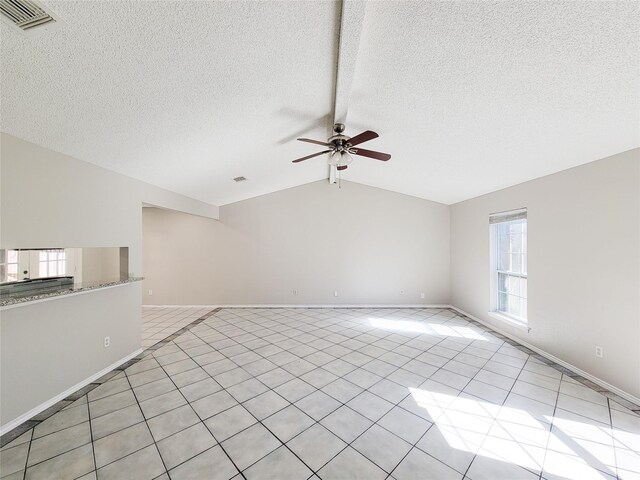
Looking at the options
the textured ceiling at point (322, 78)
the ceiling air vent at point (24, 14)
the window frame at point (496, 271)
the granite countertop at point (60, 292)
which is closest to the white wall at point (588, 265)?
the window frame at point (496, 271)

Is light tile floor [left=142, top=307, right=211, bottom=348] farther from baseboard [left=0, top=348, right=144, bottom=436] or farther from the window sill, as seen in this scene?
the window sill

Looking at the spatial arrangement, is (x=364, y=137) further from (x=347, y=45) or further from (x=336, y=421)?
(x=336, y=421)

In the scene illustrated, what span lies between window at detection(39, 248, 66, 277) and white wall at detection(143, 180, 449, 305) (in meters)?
3.42

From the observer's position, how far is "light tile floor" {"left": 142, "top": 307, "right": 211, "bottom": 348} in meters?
4.04

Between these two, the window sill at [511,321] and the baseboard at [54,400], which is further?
the window sill at [511,321]

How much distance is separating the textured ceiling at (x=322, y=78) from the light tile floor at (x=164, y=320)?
104 inches

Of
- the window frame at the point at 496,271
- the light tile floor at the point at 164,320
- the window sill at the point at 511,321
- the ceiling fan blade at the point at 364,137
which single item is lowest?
the light tile floor at the point at 164,320

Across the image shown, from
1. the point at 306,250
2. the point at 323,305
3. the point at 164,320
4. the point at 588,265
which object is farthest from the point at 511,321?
the point at 164,320

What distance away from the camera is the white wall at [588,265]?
2.35 metres

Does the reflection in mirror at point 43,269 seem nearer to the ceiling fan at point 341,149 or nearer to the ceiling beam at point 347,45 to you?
the ceiling fan at point 341,149

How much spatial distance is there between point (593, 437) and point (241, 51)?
12.6ft

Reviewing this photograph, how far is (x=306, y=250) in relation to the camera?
231 inches

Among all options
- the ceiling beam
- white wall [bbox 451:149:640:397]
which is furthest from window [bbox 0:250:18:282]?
white wall [bbox 451:149:640:397]

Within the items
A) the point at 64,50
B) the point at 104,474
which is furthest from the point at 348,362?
the point at 64,50
